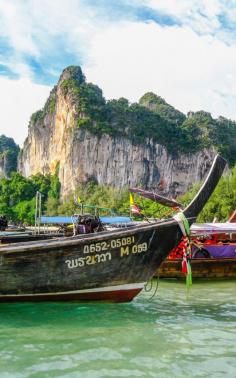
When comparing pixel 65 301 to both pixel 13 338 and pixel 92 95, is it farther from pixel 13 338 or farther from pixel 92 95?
pixel 92 95

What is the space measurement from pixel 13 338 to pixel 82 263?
90.4 inches

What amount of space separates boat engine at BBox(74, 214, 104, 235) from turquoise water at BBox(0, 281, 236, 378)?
2.11 meters

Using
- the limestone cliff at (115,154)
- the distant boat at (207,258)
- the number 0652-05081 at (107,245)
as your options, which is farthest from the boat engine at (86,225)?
the limestone cliff at (115,154)

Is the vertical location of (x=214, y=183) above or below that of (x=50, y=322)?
above

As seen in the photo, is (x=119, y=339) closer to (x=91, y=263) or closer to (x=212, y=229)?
(x=91, y=263)

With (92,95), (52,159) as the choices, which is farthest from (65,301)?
(52,159)

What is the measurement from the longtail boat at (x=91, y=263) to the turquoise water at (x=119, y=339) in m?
0.39

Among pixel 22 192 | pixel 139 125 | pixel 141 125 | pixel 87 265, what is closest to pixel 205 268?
pixel 87 265

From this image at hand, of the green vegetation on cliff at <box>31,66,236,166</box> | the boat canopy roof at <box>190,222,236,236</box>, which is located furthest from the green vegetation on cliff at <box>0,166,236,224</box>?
the boat canopy roof at <box>190,222,236,236</box>

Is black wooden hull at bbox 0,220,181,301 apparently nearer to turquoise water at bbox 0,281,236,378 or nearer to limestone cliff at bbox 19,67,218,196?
turquoise water at bbox 0,281,236,378

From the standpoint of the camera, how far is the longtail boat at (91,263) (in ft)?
30.7

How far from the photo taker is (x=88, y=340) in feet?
24.9

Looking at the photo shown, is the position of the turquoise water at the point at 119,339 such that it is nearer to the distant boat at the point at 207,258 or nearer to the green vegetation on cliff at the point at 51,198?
the distant boat at the point at 207,258

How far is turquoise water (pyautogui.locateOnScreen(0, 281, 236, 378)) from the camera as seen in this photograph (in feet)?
20.8
